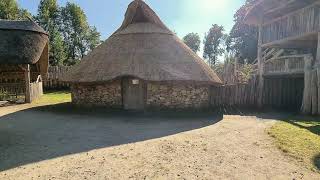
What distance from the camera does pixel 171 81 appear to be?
17.4m

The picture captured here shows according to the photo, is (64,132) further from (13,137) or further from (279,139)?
(279,139)

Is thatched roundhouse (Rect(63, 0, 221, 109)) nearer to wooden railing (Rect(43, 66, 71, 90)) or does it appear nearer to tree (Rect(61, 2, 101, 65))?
wooden railing (Rect(43, 66, 71, 90))

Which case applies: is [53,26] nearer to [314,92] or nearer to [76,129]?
[76,129]

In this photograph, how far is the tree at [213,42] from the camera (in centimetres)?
7538

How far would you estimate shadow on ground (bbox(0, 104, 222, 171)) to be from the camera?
31.0ft


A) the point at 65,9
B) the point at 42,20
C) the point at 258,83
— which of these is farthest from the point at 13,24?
the point at 65,9

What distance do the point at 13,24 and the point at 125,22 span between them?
8.48 m

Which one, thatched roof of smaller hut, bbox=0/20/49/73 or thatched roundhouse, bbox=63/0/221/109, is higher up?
thatched roof of smaller hut, bbox=0/20/49/73

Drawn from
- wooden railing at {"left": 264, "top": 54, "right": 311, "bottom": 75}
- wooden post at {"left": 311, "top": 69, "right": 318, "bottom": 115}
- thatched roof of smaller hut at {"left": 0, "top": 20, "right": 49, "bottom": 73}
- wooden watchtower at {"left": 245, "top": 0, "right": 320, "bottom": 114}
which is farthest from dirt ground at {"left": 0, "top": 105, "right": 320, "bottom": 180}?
thatched roof of smaller hut at {"left": 0, "top": 20, "right": 49, "bottom": 73}

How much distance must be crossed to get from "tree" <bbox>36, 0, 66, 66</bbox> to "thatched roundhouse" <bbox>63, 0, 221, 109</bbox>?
97.3 ft

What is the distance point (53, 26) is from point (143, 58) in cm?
3864

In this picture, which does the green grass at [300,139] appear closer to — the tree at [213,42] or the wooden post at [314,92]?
the wooden post at [314,92]

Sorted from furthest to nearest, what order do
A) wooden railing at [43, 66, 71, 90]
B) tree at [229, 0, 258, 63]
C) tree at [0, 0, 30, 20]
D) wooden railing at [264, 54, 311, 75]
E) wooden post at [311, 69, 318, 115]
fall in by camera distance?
1. tree at [0, 0, 30, 20]
2. tree at [229, 0, 258, 63]
3. wooden railing at [43, 66, 71, 90]
4. wooden railing at [264, 54, 311, 75]
5. wooden post at [311, 69, 318, 115]

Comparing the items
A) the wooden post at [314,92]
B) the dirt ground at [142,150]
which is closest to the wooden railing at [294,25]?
the wooden post at [314,92]
